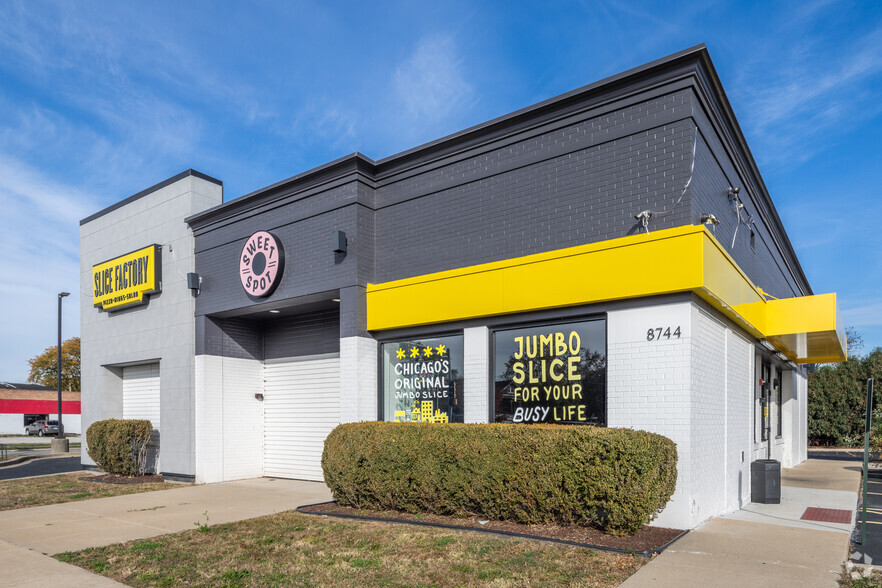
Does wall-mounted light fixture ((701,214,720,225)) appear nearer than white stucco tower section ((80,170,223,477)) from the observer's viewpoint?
Yes

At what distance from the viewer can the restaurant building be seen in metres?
9.14

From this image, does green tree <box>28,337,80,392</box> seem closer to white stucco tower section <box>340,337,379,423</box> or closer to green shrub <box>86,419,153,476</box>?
green shrub <box>86,419,153,476</box>

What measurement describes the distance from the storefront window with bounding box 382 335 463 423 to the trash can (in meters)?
5.32

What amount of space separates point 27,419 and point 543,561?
6274 cm

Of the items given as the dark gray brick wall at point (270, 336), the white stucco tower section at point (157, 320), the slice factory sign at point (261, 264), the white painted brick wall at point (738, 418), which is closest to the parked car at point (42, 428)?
the white stucco tower section at point (157, 320)

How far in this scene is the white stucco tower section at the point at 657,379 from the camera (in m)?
8.49

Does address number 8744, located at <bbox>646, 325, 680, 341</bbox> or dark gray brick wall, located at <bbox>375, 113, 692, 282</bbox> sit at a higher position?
dark gray brick wall, located at <bbox>375, 113, 692, 282</bbox>

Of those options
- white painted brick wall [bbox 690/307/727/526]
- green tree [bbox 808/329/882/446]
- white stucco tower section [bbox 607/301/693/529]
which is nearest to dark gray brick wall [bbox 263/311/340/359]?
white stucco tower section [bbox 607/301/693/529]

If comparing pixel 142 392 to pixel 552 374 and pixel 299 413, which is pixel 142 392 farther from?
pixel 552 374

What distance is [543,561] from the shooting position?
22.7 ft

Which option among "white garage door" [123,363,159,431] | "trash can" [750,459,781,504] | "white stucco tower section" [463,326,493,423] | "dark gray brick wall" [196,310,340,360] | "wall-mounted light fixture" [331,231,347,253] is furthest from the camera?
"white garage door" [123,363,159,431]

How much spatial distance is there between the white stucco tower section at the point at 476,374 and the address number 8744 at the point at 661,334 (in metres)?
2.81

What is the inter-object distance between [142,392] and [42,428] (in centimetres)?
4401

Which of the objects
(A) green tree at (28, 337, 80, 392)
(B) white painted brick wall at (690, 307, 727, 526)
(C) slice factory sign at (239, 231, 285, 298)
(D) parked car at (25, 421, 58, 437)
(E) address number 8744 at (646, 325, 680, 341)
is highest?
(C) slice factory sign at (239, 231, 285, 298)
